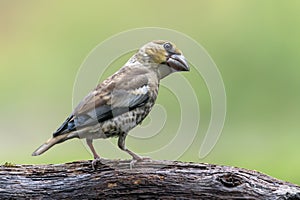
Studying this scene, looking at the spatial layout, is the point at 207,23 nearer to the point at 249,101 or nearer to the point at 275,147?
the point at 249,101

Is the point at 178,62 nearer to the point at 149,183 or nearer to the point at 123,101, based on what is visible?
the point at 123,101

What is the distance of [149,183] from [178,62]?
1.51 ft

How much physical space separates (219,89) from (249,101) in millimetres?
4575

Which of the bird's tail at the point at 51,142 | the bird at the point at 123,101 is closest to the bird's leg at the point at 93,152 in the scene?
the bird at the point at 123,101

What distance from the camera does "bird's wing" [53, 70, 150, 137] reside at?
3947mm

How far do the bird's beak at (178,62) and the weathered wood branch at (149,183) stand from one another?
366 millimetres

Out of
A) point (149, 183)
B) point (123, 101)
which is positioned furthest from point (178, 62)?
point (149, 183)

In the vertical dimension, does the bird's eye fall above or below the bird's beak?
above

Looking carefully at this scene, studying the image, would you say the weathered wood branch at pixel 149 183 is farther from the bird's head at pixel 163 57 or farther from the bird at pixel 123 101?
the bird's head at pixel 163 57

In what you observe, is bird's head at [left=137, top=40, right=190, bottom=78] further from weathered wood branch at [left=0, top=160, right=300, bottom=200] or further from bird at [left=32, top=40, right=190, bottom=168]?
weathered wood branch at [left=0, top=160, right=300, bottom=200]

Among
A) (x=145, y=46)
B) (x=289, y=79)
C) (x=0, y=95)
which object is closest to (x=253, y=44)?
(x=289, y=79)

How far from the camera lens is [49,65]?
912 centimetres

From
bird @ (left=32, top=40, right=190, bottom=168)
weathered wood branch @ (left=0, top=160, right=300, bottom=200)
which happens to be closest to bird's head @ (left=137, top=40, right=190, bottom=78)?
bird @ (left=32, top=40, right=190, bottom=168)

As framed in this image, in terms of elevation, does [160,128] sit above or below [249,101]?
below
